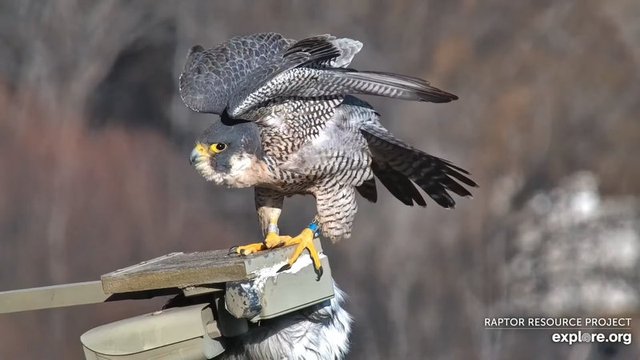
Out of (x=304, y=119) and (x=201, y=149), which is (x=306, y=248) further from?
Result: (x=304, y=119)

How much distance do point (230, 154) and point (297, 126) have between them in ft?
0.88

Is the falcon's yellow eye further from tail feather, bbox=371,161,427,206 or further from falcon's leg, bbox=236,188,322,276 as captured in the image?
tail feather, bbox=371,161,427,206

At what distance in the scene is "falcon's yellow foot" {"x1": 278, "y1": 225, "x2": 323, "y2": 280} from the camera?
2180 millimetres

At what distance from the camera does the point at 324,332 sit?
225 centimetres

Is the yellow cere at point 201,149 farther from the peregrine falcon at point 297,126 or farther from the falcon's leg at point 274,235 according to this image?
the falcon's leg at point 274,235

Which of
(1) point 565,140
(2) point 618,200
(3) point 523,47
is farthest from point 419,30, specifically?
(2) point 618,200

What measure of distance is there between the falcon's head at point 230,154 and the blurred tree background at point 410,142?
115 cm

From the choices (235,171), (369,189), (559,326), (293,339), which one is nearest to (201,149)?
(235,171)

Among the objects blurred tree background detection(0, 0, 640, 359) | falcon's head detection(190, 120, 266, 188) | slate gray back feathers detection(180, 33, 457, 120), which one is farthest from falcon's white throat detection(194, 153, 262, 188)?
blurred tree background detection(0, 0, 640, 359)

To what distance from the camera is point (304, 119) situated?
2.81 m

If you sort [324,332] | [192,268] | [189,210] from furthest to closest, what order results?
[189,210], [324,332], [192,268]

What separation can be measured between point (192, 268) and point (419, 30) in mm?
2179

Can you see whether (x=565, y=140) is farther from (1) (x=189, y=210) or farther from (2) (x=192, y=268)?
(2) (x=192, y=268)

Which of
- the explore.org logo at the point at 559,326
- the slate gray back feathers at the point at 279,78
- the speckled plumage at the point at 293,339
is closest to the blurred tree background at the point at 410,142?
the explore.org logo at the point at 559,326
